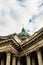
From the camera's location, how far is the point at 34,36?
41.3m

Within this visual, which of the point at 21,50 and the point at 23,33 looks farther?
the point at 23,33

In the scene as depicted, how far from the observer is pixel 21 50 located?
4394 centimetres

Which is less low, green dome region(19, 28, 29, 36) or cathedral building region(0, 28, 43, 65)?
green dome region(19, 28, 29, 36)

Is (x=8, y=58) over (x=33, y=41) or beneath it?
beneath

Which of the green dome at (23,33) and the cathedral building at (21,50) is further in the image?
the green dome at (23,33)

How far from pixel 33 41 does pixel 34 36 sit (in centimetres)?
104

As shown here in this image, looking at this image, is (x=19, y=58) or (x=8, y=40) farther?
(x=19, y=58)

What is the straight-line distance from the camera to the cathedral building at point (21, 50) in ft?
134

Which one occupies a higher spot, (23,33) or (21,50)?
(23,33)

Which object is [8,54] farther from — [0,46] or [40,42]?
[40,42]

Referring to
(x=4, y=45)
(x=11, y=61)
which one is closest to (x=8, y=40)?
(x=4, y=45)

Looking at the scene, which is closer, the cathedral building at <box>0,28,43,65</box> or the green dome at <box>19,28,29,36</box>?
the cathedral building at <box>0,28,43,65</box>

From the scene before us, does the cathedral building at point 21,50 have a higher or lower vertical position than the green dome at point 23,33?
lower

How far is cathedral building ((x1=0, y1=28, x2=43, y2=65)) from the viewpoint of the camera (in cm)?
4094
